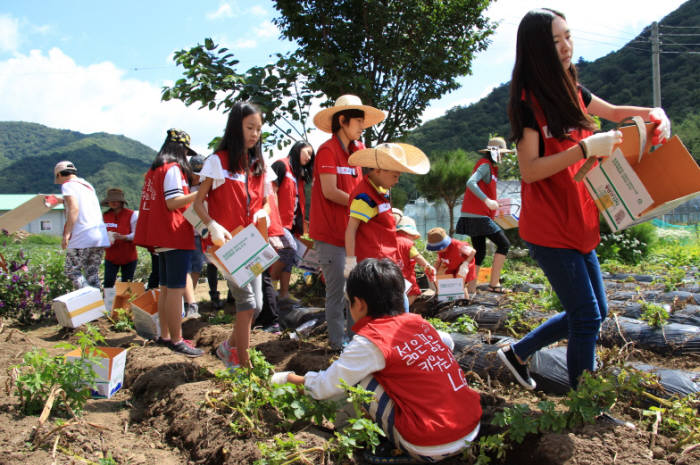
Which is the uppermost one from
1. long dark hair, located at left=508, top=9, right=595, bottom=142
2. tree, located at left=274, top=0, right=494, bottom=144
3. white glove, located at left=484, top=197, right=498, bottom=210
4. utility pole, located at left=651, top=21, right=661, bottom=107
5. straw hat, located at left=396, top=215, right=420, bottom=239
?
Result: utility pole, located at left=651, top=21, right=661, bottom=107

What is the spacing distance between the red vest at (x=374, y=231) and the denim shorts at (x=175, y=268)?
1.31 metres

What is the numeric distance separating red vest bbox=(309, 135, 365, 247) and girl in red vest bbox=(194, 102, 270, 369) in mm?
446

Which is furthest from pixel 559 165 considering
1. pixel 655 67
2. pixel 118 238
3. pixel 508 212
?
pixel 655 67

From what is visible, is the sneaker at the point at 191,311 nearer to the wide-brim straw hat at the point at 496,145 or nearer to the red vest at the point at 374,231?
the red vest at the point at 374,231

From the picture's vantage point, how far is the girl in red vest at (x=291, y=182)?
514 cm

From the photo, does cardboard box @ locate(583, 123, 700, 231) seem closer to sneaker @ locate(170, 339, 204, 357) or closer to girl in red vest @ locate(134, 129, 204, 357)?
girl in red vest @ locate(134, 129, 204, 357)

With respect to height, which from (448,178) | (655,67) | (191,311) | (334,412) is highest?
(655,67)

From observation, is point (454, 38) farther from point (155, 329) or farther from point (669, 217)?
point (669, 217)

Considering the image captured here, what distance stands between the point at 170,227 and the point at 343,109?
1485 mm

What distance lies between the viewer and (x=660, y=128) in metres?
1.98

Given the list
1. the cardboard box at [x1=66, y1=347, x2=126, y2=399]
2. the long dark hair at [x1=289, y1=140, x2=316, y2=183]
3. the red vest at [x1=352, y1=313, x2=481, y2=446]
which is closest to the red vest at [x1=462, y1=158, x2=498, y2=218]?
the long dark hair at [x1=289, y1=140, x2=316, y2=183]

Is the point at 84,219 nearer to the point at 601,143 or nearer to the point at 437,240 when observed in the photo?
the point at 437,240

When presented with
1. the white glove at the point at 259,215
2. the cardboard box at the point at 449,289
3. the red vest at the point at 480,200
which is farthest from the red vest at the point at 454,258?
the white glove at the point at 259,215

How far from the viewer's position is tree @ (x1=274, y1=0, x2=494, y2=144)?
6645 millimetres
